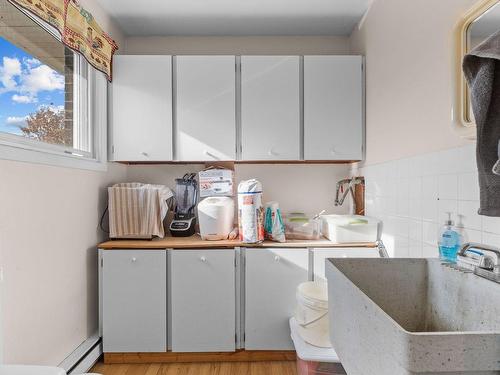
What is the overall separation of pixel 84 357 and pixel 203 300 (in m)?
0.77

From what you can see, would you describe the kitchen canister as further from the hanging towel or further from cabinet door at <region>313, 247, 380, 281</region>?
the hanging towel

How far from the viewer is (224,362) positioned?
7.17 feet

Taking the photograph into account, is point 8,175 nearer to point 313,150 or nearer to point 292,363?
point 313,150

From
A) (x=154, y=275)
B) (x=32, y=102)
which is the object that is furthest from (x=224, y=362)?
(x=32, y=102)

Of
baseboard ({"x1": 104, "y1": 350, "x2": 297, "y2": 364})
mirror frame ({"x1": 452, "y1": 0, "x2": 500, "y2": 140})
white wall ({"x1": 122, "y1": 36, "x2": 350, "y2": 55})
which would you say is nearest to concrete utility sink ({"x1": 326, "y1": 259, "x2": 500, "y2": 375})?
mirror frame ({"x1": 452, "y1": 0, "x2": 500, "y2": 140})

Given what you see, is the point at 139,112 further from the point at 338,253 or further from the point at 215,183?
the point at 338,253

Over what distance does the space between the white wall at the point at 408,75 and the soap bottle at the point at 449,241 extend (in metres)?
0.33

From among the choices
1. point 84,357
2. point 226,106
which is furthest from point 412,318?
point 84,357

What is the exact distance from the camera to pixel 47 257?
1.73m

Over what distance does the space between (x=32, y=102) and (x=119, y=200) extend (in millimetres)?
785

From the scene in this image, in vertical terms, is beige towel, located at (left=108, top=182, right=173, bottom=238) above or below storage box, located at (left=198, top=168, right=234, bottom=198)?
below

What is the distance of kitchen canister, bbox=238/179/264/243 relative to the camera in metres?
2.13

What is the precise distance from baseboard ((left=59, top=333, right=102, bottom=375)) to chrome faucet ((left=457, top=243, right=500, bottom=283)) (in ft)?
6.57

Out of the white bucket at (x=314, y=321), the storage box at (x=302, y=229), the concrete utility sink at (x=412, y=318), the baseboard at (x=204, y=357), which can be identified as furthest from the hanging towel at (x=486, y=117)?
the baseboard at (x=204, y=357)
